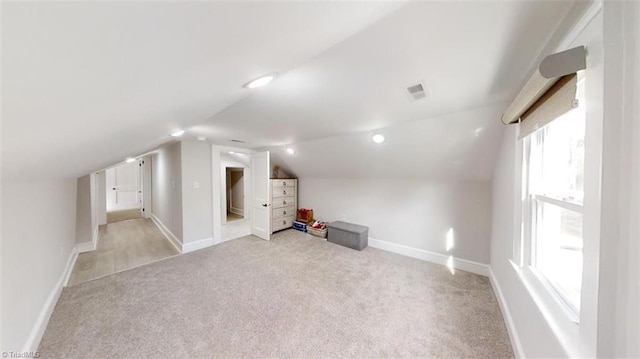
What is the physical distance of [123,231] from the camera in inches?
182

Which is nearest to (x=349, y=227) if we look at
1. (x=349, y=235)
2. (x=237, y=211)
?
(x=349, y=235)

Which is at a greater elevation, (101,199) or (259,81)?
(259,81)

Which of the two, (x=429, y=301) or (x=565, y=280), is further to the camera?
(x=429, y=301)

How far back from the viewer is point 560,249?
1.34 m

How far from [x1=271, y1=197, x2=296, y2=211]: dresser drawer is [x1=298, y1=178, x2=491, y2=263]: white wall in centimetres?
91

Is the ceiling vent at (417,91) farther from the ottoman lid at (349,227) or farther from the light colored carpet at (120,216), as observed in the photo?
the light colored carpet at (120,216)

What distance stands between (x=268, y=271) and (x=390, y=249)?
2019 millimetres

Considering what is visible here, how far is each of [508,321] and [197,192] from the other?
430 cm

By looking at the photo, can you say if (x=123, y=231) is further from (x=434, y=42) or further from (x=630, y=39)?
(x=630, y=39)

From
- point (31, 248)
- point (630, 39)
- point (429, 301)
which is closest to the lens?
point (630, 39)

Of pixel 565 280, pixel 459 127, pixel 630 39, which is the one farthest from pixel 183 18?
pixel 459 127

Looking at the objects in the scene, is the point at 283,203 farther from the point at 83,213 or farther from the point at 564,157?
the point at 564,157

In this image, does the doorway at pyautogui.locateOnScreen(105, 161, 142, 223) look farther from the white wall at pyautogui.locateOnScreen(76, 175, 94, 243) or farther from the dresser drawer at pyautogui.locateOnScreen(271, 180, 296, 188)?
the dresser drawer at pyautogui.locateOnScreen(271, 180, 296, 188)

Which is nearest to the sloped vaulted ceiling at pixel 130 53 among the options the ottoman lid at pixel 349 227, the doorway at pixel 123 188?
the ottoman lid at pixel 349 227
